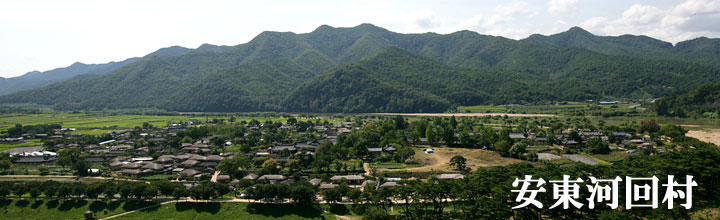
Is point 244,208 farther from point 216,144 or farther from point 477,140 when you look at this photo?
point 477,140

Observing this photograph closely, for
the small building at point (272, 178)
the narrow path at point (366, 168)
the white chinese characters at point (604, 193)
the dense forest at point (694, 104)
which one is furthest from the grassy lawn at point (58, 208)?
the dense forest at point (694, 104)

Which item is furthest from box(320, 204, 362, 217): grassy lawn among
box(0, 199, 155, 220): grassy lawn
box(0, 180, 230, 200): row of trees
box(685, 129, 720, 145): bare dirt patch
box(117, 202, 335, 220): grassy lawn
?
Answer: box(685, 129, 720, 145): bare dirt patch

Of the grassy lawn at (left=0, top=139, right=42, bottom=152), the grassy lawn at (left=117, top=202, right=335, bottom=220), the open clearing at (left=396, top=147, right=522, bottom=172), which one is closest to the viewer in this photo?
the grassy lawn at (left=117, top=202, right=335, bottom=220)

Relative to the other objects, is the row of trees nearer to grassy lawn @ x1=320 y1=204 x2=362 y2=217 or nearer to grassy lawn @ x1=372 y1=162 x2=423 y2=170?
grassy lawn @ x1=320 y1=204 x2=362 y2=217

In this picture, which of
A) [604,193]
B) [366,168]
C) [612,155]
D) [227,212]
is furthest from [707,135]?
[227,212]

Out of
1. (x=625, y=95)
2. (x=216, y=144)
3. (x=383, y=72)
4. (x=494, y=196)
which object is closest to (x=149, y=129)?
(x=216, y=144)

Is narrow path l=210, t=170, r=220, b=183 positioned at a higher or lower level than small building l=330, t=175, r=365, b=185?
lower
